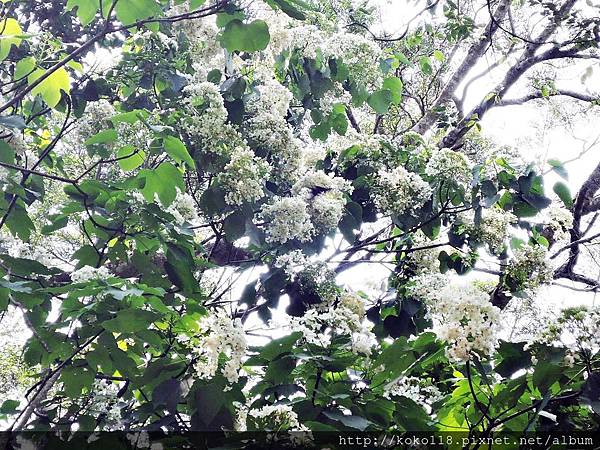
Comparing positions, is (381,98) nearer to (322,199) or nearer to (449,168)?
(449,168)

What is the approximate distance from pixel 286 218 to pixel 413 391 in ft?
2.66

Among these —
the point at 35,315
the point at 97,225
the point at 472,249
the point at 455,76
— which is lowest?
the point at 35,315

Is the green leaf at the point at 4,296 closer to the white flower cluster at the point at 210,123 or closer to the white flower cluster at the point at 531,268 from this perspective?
the white flower cluster at the point at 210,123

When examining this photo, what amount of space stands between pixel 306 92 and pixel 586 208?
8.51 ft

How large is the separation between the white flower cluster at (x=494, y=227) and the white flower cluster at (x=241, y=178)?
1052 millimetres

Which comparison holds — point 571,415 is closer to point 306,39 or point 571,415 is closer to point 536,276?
point 536,276

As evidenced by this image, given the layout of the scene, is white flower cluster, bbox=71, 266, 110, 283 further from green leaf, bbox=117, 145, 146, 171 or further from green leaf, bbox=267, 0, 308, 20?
green leaf, bbox=267, 0, 308, 20

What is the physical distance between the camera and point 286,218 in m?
2.35

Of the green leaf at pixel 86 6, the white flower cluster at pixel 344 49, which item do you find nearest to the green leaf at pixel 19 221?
the green leaf at pixel 86 6

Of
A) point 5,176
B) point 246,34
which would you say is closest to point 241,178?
point 246,34

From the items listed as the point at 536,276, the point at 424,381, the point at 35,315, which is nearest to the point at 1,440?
the point at 35,315

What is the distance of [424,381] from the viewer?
2.19 metres

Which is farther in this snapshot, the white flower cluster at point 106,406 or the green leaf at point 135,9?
the white flower cluster at point 106,406

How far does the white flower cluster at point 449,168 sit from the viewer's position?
2.62m
